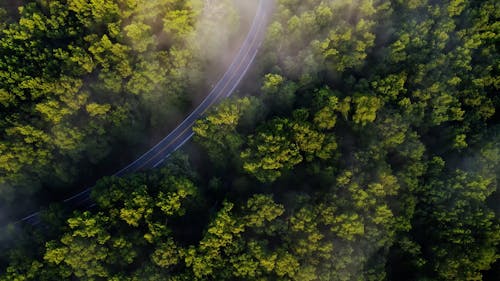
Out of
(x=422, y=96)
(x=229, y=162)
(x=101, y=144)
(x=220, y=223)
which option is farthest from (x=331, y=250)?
(x=101, y=144)

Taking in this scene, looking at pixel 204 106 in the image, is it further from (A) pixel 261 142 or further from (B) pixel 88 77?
(B) pixel 88 77

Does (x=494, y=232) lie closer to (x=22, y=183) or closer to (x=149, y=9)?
(x=149, y=9)

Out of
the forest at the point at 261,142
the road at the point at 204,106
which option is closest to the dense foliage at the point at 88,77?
the forest at the point at 261,142

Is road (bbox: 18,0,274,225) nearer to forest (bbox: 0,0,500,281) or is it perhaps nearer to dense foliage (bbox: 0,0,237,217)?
forest (bbox: 0,0,500,281)

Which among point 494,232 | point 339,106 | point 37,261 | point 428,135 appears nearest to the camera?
point 37,261

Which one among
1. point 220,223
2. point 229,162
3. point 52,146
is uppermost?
point 229,162

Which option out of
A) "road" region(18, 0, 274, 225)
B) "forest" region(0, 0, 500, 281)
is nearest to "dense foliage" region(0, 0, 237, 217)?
"forest" region(0, 0, 500, 281)

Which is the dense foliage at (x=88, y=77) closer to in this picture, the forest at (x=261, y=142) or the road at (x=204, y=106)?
the forest at (x=261, y=142)
